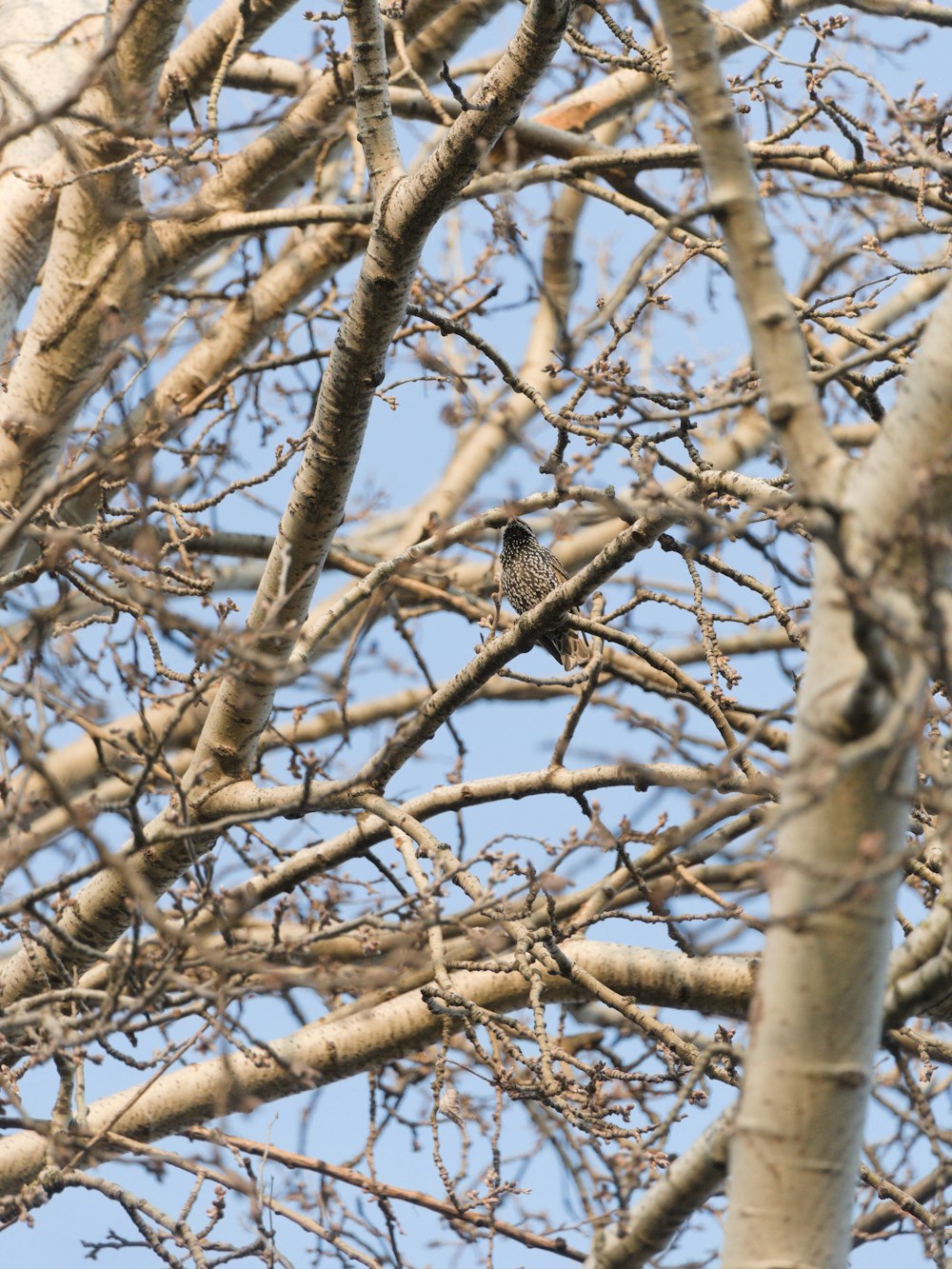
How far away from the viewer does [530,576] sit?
6.12 metres

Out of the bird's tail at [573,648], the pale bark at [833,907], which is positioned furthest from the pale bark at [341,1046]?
the bird's tail at [573,648]

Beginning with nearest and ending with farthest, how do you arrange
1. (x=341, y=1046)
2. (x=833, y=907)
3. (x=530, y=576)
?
1. (x=833, y=907)
2. (x=341, y=1046)
3. (x=530, y=576)

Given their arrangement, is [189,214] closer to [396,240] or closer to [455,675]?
[396,240]

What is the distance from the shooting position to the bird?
6.10 m

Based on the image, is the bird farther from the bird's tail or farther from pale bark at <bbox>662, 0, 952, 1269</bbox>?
pale bark at <bbox>662, 0, 952, 1269</bbox>

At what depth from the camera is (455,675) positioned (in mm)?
3182

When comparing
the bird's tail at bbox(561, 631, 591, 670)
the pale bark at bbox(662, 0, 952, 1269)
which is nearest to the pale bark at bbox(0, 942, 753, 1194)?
the pale bark at bbox(662, 0, 952, 1269)

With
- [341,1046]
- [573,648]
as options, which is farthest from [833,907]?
[573,648]

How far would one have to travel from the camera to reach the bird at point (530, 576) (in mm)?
6098

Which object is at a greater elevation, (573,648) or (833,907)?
(573,648)

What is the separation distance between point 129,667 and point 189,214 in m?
1.09

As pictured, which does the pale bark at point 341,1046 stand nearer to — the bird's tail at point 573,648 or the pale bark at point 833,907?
the pale bark at point 833,907

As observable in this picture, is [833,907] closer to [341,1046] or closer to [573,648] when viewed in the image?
[341,1046]

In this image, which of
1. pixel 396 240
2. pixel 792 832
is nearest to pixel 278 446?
pixel 396 240
